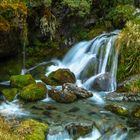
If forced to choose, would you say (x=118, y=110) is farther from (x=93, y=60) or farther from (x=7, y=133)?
(x=93, y=60)

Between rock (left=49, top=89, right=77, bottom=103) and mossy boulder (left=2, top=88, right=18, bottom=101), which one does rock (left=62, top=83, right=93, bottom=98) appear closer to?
rock (left=49, top=89, right=77, bottom=103)

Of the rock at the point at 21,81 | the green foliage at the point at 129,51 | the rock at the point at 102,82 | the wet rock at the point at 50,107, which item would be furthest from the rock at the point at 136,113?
the rock at the point at 21,81

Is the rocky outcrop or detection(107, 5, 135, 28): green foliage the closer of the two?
the rocky outcrop

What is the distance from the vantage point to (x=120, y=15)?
22156mm

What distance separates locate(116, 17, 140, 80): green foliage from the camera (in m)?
19.0

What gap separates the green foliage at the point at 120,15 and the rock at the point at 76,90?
20.0 feet

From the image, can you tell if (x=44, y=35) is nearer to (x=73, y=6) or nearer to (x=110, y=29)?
(x=73, y=6)

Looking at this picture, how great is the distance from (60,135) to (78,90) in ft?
12.8

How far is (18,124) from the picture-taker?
45.4ft

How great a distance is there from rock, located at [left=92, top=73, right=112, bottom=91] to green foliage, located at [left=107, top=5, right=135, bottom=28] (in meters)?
4.40

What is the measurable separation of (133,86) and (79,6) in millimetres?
5681

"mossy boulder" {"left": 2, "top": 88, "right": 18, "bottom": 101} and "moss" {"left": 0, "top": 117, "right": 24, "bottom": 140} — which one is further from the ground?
"mossy boulder" {"left": 2, "top": 88, "right": 18, "bottom": 101}

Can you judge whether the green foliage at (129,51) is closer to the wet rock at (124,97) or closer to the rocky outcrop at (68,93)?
the wet rock at (124,97)

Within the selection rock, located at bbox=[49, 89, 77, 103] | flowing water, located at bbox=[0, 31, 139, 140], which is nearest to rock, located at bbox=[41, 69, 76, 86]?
flowing water, located at bbox=[0, 31, 139, 140]
